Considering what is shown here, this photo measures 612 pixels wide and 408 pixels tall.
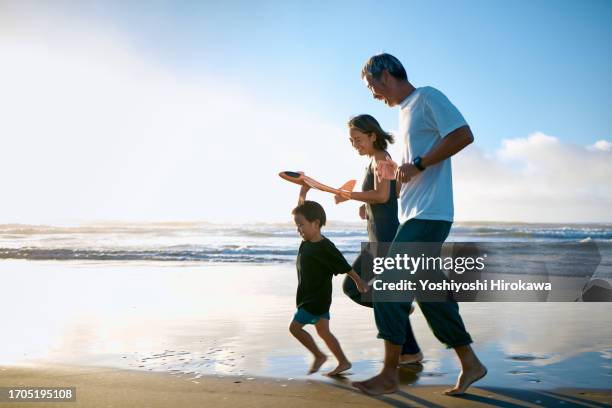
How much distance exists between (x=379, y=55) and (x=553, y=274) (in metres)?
10.7

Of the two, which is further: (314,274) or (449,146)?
(314,274)

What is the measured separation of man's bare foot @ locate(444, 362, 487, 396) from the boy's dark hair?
1.33 m

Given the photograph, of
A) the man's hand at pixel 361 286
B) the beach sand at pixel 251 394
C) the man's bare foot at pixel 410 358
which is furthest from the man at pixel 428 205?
the man's bare foot at pixel 410 358

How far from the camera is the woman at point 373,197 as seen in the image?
430 centimetres

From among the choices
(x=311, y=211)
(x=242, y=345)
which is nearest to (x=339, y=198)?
(x=311, y=211)

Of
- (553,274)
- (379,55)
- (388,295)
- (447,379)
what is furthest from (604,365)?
(553,274)

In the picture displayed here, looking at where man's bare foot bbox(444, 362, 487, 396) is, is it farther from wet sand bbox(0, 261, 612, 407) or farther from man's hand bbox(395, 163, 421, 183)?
man's hand bbox(395, 163, 421, 183)

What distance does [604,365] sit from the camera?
4.43 meters

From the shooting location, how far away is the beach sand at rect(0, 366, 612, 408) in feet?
11.3

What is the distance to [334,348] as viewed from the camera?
429cm

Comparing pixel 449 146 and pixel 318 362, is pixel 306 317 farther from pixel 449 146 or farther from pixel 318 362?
pixel 449 146

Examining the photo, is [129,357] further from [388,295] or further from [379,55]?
[379,55]

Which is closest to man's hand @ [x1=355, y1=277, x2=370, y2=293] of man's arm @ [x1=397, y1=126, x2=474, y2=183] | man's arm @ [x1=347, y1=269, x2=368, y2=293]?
man's arm @ [x1=347, y1=269, x2=368, y2=293]

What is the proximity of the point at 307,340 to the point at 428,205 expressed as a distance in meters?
1.38
